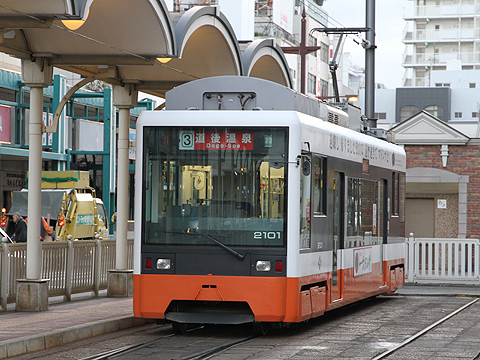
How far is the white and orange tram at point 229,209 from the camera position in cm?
996

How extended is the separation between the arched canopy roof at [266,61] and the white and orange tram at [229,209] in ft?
23.8

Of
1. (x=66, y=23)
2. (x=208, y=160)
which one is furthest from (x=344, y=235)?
(x=66, y=23)

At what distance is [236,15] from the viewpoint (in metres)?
61.6

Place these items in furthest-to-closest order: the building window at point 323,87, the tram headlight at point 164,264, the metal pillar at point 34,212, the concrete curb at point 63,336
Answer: the building window at point 323,87 < the metal pillar at point 34,212 < the tram headlight at point 164,264 < the concrete curb at point 63,336

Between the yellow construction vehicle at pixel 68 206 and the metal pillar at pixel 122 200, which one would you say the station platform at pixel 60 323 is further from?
the yellow construction vehicle at pixel 68 206

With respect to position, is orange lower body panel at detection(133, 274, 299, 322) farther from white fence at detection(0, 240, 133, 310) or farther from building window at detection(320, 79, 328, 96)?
building window at detection(320, 79, 328, 96)

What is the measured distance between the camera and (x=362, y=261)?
13.2 meters

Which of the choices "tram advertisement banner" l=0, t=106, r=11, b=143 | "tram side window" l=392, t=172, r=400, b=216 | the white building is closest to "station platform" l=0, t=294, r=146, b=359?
"tram side window" l=392, t=172, r=400, b=216

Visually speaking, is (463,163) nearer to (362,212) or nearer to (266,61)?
(266,61)

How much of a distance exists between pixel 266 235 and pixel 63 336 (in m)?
2.73

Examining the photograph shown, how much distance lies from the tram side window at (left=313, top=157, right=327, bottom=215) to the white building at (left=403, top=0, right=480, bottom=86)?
93.0 m

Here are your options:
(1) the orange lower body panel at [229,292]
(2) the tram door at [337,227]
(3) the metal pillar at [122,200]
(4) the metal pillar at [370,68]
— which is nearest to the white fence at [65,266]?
(3) the metal pillar at [122,200]

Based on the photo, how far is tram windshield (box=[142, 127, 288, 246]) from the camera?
10.1 m

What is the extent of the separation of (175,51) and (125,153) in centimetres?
265
